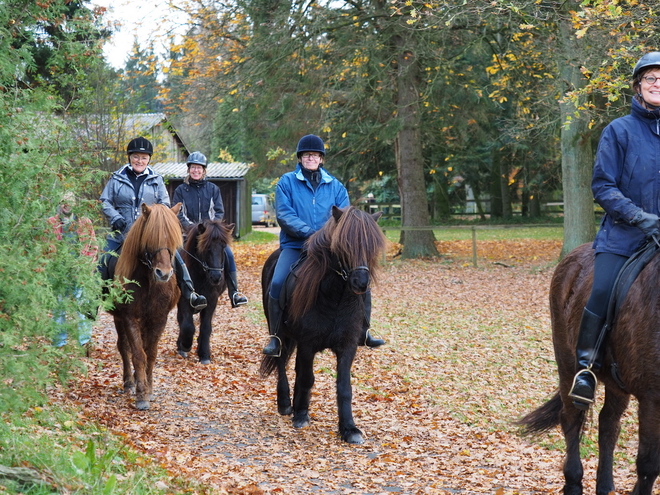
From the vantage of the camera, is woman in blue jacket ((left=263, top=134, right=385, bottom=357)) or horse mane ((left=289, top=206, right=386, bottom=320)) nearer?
horse mane ((left=289, top=206, right=386, bottom=320))

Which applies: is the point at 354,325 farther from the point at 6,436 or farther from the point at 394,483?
the point at 6,436

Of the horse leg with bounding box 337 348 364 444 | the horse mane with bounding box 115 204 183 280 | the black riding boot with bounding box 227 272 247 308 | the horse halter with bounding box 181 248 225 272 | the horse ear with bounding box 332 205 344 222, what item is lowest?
the horse leg with bounding box 337 348 364 444

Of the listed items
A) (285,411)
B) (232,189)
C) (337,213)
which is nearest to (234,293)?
(285,411)

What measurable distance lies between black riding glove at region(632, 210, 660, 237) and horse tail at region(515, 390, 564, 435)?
6.12ft

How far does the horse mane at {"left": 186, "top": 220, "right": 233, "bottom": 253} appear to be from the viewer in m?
10.2

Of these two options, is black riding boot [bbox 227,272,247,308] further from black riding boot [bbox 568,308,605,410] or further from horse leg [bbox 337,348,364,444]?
black riding boot [bbox 568,308,605,410]

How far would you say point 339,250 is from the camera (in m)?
6.50

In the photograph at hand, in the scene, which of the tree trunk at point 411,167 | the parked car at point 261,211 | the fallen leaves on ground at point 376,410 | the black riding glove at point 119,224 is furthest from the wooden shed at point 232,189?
the black riding glove at point 119,224

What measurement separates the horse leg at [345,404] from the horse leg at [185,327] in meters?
3.92

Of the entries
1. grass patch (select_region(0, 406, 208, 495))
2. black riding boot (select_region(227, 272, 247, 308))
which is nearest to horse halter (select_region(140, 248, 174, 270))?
grass patch (select_region(0, 406, 208, 495))

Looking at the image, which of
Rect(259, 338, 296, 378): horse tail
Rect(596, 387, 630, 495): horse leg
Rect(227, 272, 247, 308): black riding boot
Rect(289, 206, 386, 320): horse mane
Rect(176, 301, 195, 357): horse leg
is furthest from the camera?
Rect(227, 272, 247, 308): black riding boot

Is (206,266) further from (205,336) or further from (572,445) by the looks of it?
(572,445)

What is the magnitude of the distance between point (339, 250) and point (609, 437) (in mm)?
2625

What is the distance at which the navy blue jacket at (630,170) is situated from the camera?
185 inches
